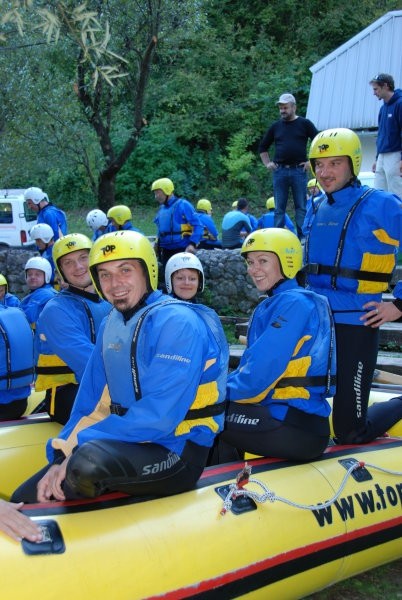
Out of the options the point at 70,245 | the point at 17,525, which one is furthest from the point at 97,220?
the point at 17,525

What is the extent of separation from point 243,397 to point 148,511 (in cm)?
105

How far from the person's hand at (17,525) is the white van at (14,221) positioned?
16339mm

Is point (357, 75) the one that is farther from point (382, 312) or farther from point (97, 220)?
point (382, 312)

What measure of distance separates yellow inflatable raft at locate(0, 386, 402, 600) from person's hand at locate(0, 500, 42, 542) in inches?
1.6

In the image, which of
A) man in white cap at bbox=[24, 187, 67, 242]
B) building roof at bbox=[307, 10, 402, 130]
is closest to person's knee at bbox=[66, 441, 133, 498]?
man in white cap at bbox=[24, 187, 67, 242]

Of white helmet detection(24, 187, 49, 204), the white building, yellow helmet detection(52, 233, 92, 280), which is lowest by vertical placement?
yellow helmet detection(52, 233, 92, 280)

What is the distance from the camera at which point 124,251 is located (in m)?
3.42

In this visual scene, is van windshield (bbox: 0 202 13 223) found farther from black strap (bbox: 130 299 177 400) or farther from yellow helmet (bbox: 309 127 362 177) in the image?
black strap (bbox: 130 299 177 400)

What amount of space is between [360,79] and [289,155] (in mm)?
8640

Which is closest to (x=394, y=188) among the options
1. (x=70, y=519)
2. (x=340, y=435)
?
(x=340, y=435)

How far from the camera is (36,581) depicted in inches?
109

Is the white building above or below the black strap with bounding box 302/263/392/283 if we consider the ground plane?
above

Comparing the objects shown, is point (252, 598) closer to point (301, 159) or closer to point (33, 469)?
point (33, 469)

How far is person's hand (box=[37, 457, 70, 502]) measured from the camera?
330 cm
